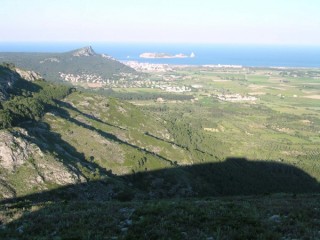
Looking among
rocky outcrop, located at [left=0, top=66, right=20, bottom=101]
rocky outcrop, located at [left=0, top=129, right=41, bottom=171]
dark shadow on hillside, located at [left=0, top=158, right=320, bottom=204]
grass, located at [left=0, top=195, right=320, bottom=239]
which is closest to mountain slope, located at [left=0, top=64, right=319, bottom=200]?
rocky outcrop, located at [left=0, top=129, right=41, bottom=171]

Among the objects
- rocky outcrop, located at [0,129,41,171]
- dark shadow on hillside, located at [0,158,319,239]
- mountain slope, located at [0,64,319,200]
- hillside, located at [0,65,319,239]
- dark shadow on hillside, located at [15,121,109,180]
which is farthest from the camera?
dark shadow on hillside, located at [15,121,109,180]

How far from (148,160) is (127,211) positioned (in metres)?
94.3

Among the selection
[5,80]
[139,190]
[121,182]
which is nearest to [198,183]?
[139,190]

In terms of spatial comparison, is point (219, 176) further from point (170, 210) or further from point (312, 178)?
point (170, 210)

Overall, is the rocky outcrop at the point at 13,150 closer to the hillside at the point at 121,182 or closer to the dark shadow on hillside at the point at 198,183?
the hillside at the point at 121,182

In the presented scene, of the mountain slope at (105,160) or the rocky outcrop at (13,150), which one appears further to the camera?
the mountain slope at (105,160)

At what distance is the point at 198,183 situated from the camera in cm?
11919

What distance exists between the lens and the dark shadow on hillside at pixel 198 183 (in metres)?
81.7

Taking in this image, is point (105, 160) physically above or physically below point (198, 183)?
above

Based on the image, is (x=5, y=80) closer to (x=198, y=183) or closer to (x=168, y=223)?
(x=198, y=183)

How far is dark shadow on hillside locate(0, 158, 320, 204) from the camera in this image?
268 ft

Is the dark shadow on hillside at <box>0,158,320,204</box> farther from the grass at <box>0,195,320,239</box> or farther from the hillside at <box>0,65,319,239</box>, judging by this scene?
the grass at <box>0,195,320,239</box>

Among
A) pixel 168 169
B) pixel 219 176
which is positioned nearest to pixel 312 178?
pixel 219 176

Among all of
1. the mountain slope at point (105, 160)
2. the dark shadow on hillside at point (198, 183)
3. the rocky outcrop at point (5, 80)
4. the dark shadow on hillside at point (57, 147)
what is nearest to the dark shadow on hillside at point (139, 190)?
the dark shadow on hillside at point (198, 183)
